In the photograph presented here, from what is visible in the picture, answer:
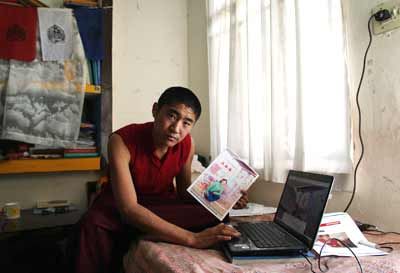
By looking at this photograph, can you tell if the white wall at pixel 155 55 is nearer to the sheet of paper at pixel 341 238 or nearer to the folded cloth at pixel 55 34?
the folded cloth at pixel 55 34

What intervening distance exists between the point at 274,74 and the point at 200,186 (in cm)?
69

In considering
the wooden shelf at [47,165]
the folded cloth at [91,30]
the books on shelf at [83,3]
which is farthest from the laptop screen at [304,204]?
the books on shelf at [83,3]

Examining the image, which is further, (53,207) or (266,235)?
(53,207)

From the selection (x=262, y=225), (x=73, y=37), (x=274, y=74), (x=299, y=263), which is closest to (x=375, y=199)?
(x=262, y=225)

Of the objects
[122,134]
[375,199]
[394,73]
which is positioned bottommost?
[375,199]

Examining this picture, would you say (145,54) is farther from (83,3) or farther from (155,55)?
(83,3)

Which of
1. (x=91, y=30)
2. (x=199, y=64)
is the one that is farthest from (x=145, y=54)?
(x=91, y=30)

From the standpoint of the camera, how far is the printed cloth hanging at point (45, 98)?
1564 millimetres

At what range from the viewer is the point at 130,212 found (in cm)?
93

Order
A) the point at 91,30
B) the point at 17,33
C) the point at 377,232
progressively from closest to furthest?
1. the point at 377,232
2. the point at 17,33
3. the point at 91,30

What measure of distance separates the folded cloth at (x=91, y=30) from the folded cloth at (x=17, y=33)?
9.5 inches

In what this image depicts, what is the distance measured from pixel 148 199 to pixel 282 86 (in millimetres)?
752

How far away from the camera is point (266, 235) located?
841 mm

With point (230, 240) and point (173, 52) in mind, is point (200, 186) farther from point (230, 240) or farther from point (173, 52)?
point (173, 52)
